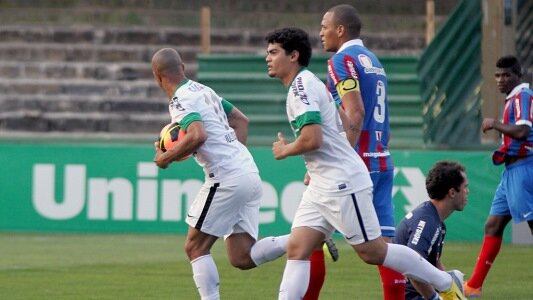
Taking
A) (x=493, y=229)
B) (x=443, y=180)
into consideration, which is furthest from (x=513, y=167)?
(x=443, y=180)

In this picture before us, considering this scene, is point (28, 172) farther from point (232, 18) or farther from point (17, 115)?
point (232, 18)

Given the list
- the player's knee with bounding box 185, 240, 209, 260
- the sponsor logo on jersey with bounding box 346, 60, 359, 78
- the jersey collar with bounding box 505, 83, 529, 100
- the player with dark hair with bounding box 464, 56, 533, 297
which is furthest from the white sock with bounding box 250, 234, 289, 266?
the jersey collar with bounding box 505, 83, 529, 100

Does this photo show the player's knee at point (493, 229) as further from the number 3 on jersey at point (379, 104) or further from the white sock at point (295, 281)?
the white sock at point (295, 281)

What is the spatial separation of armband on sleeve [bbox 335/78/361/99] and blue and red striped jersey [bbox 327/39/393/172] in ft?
0.20

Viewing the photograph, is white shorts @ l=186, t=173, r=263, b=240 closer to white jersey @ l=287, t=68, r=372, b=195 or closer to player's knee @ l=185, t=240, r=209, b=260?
player's knee @ l=185, t=240, r=209, b=260

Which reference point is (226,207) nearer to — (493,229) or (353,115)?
(353,115)

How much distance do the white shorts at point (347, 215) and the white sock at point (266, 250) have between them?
0.96 metres

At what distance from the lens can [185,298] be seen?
1027 cm

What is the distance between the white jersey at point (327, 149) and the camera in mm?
7613

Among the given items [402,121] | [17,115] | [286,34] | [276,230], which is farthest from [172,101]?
[17,115]

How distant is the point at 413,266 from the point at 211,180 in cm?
Answer: 162

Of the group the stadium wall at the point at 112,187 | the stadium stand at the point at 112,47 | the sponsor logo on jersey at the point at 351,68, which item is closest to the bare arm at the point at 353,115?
the sponsor logo on jersey at the point at 351,68

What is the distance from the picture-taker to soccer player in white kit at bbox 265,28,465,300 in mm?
7652

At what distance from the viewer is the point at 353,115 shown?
8.28 metres
